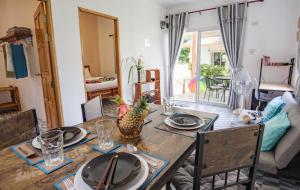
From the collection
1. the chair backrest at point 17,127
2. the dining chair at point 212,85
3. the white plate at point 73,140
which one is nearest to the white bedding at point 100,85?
the dining chair at point 212,85

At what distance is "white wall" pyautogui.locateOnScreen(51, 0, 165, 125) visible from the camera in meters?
2.57

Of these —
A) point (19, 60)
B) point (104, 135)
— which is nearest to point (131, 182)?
point (104, 135)

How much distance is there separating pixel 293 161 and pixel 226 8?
3777 mm

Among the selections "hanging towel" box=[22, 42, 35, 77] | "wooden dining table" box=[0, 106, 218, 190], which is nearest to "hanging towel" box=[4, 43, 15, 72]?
"hanging towel" box=[22, 42, 35, 77]

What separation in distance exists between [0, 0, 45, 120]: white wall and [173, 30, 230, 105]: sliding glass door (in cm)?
358

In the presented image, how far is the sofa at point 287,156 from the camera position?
1.50m

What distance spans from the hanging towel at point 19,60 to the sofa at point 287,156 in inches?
157

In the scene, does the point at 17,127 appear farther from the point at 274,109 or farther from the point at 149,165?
the point at 274,109

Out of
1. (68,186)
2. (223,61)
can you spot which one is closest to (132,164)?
(68,186)

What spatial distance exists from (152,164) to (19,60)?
11.7 feet

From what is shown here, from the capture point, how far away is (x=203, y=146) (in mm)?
938

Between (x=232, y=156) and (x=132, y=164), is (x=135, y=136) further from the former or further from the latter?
(x=232, y=156)

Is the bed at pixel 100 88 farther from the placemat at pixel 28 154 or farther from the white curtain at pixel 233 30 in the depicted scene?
the placemat at pixel 28 154

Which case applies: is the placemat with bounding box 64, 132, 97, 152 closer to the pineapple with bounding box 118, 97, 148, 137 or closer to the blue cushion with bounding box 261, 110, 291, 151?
the pineapple with bounding box 118, 97, 148, 137
